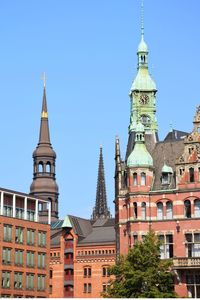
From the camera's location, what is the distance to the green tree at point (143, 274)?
307 ft

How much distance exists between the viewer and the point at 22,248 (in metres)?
130

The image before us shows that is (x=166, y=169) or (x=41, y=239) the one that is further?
(x=41, y=239)

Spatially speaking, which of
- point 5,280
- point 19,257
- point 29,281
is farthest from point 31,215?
point 5,280

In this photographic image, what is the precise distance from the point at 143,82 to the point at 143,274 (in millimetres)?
35726

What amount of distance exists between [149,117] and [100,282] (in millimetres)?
53689

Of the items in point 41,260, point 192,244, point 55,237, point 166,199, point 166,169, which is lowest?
point 192,244

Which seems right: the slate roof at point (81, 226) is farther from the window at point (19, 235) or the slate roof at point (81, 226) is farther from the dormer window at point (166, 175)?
the dormer window at point (166, 175)

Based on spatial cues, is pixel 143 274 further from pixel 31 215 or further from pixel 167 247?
pixel 31 215

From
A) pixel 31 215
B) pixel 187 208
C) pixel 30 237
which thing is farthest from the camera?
pixel 31 215

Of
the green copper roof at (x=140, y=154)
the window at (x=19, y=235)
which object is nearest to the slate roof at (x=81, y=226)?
the window at (x=19, y=235)

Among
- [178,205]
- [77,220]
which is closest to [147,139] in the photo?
[178,205]

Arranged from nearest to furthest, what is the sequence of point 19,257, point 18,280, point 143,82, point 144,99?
1. point 144,99
2. point 143,82
3. point 18,280
4. point 19,257

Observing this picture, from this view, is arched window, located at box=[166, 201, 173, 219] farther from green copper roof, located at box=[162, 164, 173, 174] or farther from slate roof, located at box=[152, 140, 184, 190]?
green copper roof, located at box=[162, 164, 173, 174]

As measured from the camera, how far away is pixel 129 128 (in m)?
120
